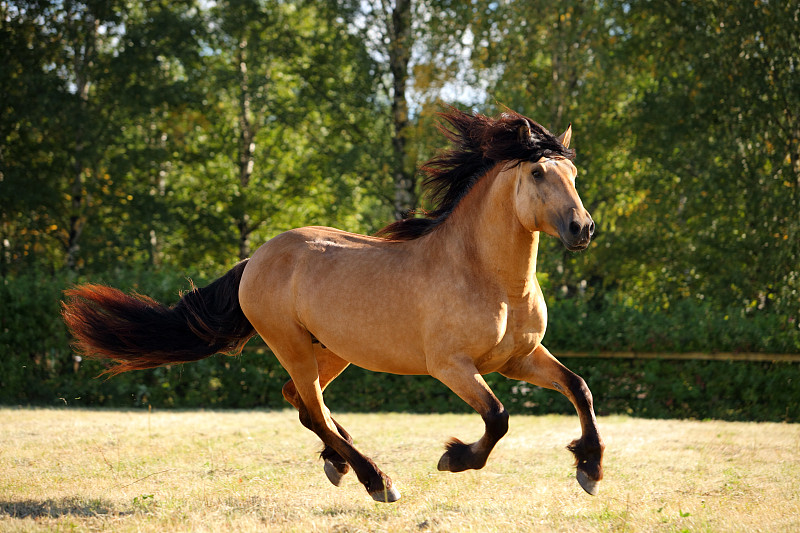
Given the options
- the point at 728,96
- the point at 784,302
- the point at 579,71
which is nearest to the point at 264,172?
the point at 579,71

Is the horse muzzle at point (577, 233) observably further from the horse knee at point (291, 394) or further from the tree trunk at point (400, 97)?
the tree trunk at point (400, 97)

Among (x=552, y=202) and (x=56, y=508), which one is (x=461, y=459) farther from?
(x=56, y=508)

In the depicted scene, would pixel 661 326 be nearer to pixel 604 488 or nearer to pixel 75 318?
pixel 604 488

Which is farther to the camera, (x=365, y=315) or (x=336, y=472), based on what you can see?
(x=336, y=472)

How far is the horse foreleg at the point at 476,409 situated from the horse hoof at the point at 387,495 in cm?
41

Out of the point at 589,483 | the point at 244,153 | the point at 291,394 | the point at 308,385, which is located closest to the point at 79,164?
the point at 244,153

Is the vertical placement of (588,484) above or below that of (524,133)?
below

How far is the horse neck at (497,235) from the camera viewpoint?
180 inches

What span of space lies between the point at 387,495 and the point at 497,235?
1.79 metres

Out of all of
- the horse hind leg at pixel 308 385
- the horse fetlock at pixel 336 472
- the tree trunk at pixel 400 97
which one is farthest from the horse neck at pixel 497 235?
the tree trunk at pixel 400 97

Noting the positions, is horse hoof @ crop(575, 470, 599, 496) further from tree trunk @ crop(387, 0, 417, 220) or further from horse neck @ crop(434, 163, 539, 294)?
tree trunk @ crop(387, 0, 417, 220)

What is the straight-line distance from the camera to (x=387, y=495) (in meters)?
4.63

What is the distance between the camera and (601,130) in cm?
1734

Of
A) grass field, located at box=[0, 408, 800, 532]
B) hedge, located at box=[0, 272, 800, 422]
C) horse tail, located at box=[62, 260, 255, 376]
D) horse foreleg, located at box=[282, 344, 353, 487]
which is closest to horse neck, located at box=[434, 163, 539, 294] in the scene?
grass field, located at box=[0, 408, 800, 532]
